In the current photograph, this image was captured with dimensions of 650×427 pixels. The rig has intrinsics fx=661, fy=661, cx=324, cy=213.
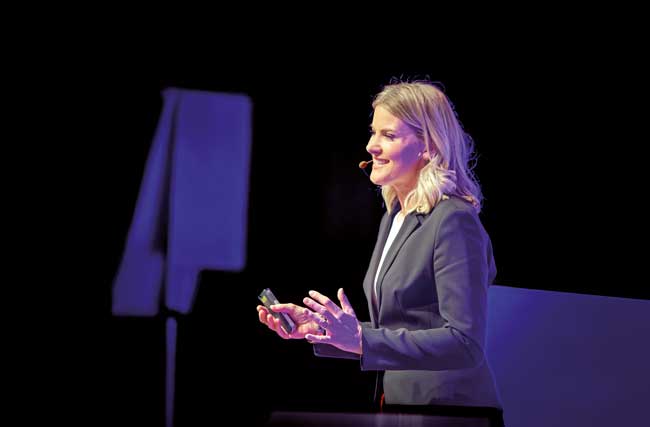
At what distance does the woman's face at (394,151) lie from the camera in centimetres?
168

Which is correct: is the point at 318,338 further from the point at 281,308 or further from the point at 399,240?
the point at 399,240

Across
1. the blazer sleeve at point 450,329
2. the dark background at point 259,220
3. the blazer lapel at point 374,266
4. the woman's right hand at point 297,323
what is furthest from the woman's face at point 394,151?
the dark background at point 259,220

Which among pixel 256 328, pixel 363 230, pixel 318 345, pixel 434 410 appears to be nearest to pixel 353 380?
pixel 256 328

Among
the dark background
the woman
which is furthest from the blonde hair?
the dark background

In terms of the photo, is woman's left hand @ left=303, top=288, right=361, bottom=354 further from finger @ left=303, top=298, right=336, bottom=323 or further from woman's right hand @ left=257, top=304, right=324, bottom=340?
woman's right hand @ left=257, top=304, right=324, bottom=340

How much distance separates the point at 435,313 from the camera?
1518 mm

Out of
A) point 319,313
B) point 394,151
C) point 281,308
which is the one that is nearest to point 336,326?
point 319,313

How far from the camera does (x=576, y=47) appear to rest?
203 cm

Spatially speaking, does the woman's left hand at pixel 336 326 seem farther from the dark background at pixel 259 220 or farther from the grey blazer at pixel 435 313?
the dark background at pixel 259 220

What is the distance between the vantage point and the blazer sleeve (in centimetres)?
141

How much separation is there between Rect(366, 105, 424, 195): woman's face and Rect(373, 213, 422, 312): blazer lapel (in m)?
0.14

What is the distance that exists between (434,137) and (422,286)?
0.38 metres

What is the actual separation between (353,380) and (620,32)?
1.50m

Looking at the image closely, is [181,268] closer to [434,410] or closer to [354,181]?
[354,181]
